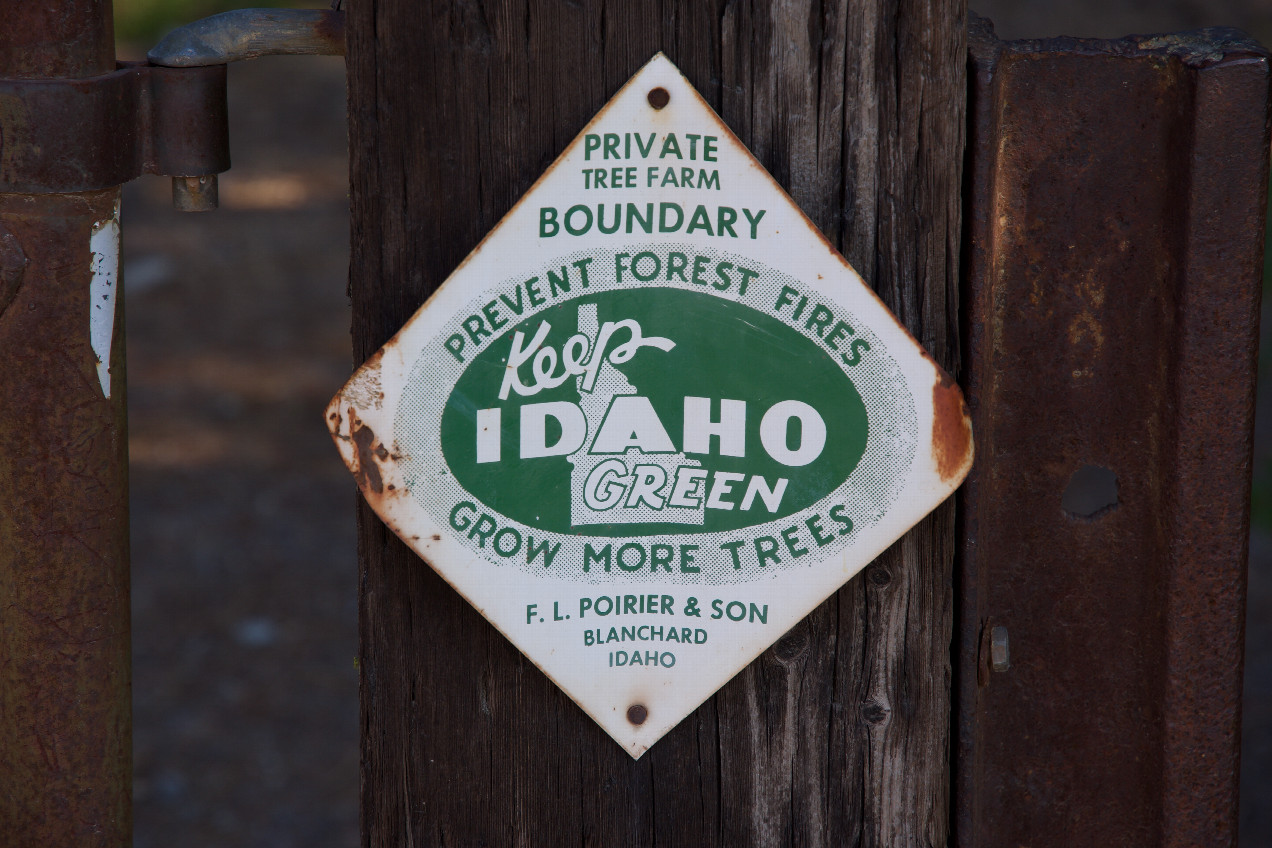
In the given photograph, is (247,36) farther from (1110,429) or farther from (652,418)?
(1110,429)

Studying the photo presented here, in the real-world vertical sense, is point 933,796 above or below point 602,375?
below

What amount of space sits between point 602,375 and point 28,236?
579 millimetres

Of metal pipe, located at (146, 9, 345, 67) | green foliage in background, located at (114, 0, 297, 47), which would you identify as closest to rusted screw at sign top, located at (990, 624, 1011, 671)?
metal pipe, located at (146, 9, 345, 67)

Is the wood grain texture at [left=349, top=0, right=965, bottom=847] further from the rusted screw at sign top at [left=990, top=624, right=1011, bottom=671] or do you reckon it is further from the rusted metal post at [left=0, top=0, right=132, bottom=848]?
the rusted metal post at [left=0, top=0, right=132, bottom=848]

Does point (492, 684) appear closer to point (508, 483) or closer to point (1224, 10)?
point (508, 483)

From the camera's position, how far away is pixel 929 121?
133 centimetres

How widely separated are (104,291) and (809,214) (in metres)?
0.71

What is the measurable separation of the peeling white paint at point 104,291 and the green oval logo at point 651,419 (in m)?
0.36

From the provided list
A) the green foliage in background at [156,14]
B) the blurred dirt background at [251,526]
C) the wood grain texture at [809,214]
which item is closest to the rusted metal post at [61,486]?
the wood grain texture at [809,214]

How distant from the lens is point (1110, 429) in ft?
4.73

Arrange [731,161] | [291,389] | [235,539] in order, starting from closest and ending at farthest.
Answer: [731,161]
[235,539]
[291,389]

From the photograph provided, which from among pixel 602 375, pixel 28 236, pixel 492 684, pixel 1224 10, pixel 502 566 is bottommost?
pixel 492 684

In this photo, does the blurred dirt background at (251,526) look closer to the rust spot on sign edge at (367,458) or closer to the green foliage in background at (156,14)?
the green foliage in background at (156,14)

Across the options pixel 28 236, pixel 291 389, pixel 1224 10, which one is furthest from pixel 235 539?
pixel 1224 10
